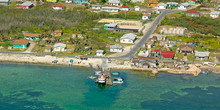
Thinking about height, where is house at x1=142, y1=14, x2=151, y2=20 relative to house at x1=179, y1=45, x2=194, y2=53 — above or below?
above

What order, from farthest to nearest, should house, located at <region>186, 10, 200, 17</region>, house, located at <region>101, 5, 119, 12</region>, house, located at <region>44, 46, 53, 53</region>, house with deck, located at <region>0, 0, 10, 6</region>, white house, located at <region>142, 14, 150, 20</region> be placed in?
1. house with deck, located at <region>0, 0, 10, 6</region>
2. house, located at <region>101, 5, 119, 12</region>
3. house, located at <region>186, 10, 200, 17</region>
4. white house, located at <region>142, 14, 150, 20</region>
5. house, located at <region>44, 46, 53, 53</region>

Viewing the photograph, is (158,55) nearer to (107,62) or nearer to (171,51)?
(171,51)

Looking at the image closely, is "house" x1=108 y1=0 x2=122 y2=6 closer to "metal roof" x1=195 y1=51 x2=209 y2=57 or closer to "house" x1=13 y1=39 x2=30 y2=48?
"house" x1=13 y1=39 x2=30 y2=48

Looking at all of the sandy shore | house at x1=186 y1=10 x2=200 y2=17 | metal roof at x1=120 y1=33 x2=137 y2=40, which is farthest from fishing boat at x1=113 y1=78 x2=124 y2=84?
house at x1=186 y1=10 x2=200 y2=17

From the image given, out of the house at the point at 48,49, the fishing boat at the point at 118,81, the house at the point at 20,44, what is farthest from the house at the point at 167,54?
the house at the point at 20,44

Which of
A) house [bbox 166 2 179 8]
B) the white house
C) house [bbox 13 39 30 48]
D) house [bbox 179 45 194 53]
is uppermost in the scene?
house [bbox 166 2 179 8]

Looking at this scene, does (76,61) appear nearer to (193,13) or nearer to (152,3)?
(193,13)

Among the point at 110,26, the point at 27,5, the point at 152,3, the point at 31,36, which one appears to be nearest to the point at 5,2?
the point at 27,5
